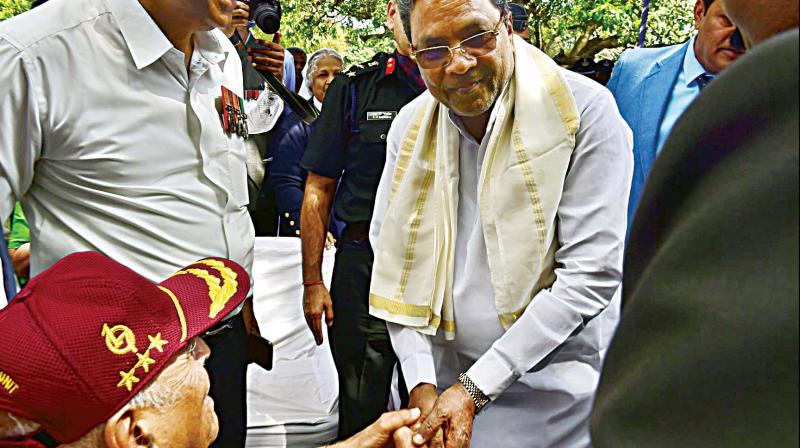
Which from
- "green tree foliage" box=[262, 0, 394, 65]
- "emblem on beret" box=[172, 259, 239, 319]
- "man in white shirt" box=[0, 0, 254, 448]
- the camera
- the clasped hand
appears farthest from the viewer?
"green tree foliage" box=[262, 0, 394, 65]

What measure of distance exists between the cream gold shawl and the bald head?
106cm

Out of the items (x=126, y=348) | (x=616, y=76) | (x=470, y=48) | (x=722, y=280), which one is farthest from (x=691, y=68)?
(x=722, y=280)

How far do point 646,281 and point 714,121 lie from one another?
15 cm

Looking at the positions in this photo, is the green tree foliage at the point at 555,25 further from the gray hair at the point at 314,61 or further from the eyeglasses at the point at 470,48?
the eyeglasses at the point at 470,48

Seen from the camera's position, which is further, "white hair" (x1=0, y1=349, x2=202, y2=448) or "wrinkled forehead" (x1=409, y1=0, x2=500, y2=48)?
"wrinkled forehead" (x1=409, y1=0, x2=500, y2=48)

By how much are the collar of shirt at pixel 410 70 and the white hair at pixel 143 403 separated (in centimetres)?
201

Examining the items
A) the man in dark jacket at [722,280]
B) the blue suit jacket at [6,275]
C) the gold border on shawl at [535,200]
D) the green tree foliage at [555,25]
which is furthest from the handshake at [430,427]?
the green tree foliage at [555,25]

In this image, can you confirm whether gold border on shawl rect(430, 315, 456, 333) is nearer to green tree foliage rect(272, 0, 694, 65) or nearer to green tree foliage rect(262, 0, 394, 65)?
green tree foliage rect(272, 0, 694, 65)

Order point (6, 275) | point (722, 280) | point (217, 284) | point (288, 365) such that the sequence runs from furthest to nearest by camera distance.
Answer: point (288, 365) → point (6, 275) → point (217, 284) → point (722, 280)

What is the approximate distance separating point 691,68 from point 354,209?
1.43m

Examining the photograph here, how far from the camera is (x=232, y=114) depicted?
8.15 ft

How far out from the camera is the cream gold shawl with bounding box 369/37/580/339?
1.90 m

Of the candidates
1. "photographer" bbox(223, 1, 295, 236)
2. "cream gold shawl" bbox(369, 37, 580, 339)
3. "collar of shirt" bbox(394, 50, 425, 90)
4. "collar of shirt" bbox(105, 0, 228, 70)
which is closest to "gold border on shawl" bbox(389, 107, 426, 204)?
"cream gold shawl" bbox(369, 37, 580, 339)

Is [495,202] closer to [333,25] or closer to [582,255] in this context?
[582,255]
